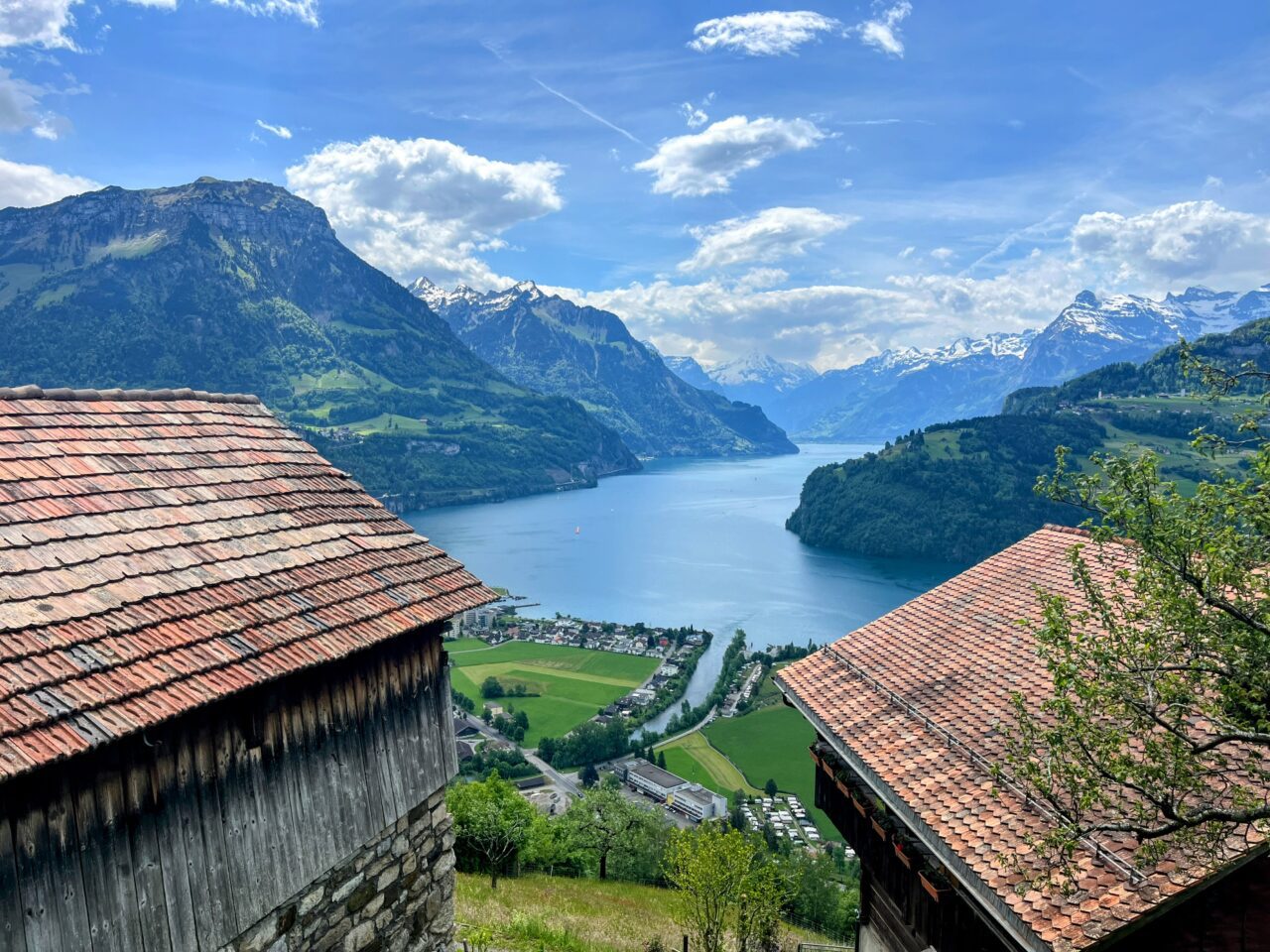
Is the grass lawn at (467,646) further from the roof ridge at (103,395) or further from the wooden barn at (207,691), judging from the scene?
the wooden barn at (207,691)

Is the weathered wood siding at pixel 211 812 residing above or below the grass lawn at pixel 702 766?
above

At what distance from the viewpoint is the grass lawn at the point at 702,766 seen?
66188mm

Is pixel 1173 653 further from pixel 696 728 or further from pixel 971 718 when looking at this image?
pixel 696 728

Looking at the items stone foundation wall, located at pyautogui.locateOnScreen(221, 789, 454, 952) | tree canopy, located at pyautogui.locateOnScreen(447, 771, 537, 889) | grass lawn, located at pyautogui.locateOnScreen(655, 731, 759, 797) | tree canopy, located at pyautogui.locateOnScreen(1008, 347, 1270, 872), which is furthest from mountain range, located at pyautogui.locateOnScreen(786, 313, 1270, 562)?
tree canopy, located at pyautogui.locateOnScreen(1008, 347, 1270, 872)

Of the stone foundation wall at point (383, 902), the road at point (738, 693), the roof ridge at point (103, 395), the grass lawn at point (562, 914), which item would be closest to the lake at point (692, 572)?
the road at point (738, 693)

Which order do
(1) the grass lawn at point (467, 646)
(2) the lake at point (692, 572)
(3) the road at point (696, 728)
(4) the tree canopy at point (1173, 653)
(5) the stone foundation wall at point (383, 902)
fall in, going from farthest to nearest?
(1) the grass lawn at point (467, 646) → (2) the lake at point (692, 572) → (3) the road at point (696, 728) → (5) the stone foundation wall at point (383, 902) → (4) the tree canopy at point (1173, 653)

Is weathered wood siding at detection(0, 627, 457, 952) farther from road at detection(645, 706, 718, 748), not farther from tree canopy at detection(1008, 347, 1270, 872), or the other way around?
road at detection(645, 706, 718, 748)

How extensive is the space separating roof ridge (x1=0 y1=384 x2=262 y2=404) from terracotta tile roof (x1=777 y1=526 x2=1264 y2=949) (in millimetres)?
8910

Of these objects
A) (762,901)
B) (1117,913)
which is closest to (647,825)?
(762,901)

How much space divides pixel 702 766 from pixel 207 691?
2753 inches

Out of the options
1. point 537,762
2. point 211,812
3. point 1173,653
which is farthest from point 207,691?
point 537,762

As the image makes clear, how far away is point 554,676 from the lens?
3615 inches

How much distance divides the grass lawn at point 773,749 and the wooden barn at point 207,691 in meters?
57.1

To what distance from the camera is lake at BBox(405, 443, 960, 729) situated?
102438mm
